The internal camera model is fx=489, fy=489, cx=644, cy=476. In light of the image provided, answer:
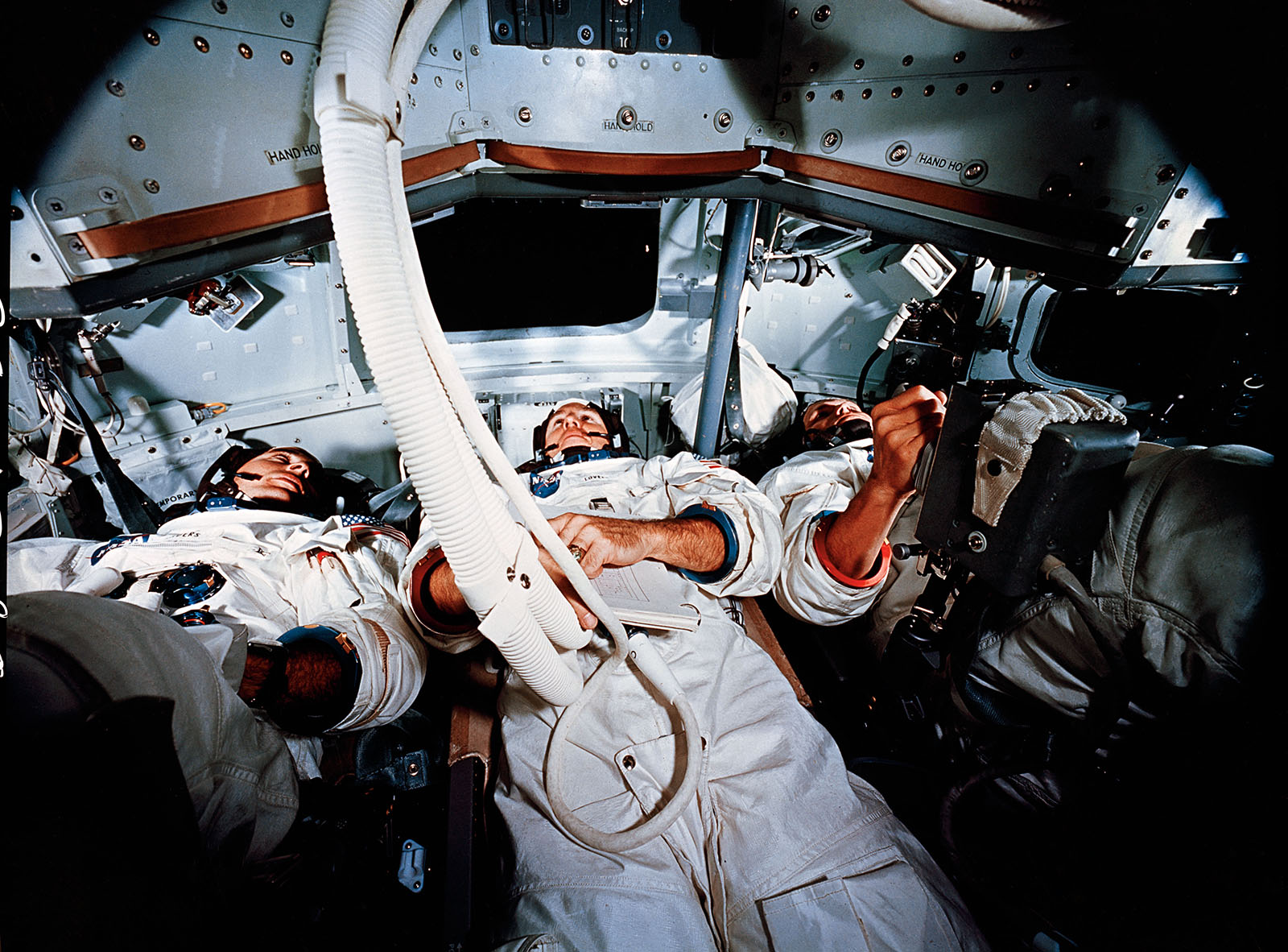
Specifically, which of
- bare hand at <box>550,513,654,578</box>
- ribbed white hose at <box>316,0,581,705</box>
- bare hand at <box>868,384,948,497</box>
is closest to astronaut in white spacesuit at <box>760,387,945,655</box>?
bare hand at <box>868,384,948,497</box>

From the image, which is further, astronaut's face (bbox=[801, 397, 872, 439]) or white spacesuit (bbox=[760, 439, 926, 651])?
astronaut's face (bbox=[801, 397, 872, 439])

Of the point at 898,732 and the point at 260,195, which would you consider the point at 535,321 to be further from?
the point at 898,732

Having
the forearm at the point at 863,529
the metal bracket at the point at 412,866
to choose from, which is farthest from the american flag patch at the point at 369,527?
the forearm at the point at 863,529

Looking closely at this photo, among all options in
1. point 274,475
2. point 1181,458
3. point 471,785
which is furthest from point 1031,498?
point 274,475

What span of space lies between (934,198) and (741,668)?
4.82 feet

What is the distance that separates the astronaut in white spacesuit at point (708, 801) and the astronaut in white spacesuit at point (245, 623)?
26 cm

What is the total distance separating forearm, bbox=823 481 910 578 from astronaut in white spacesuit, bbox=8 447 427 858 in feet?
4.57

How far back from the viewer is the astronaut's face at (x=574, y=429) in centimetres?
253

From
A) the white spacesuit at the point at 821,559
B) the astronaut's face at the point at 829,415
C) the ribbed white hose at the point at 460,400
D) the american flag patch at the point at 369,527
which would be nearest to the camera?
the ribbed white hose at the point at 460,400

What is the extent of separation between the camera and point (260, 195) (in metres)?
0.96

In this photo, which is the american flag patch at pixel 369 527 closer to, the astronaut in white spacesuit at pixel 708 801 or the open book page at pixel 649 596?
the astronaut in white spacesuit at pixel 708 801

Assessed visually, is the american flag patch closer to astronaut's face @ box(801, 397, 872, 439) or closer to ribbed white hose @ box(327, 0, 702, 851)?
ribbed white hose @ box(327, 0, 702, 851)

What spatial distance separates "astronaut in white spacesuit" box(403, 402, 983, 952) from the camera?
1.09 metres

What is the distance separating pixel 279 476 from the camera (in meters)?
2.30
